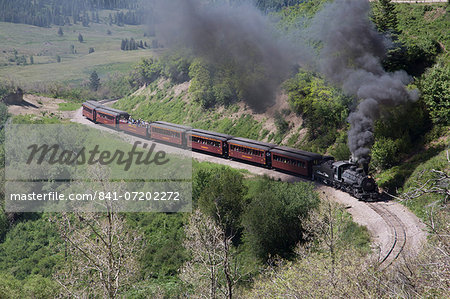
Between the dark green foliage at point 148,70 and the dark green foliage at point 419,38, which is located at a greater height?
the dark green foliage at point 419,38

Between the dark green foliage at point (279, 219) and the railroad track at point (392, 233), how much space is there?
454 cm

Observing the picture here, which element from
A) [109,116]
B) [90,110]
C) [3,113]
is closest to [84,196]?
[109,116]

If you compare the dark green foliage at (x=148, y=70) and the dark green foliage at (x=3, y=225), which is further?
the dark green foliage at (x=148, y=70)

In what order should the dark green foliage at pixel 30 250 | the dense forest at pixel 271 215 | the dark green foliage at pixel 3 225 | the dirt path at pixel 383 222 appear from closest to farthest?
the dense forest at pixel 271 215
the dirt path at pixel 383 222
the dark green foliage at pixel 30 250
the dark green foliage at pixel 3 225

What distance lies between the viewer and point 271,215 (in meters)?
32.1

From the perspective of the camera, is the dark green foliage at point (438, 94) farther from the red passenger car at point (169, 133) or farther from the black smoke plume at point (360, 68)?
the red passenger car at point (169, 133)

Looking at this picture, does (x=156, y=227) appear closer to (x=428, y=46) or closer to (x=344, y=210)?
(x=344, y=210)

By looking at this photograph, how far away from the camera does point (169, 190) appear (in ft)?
144

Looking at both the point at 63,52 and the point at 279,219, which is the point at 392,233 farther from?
the point at 63,52

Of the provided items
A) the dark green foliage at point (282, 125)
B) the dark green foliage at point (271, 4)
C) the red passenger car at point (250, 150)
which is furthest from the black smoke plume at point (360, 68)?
the dark green foliage at point (271, 4)

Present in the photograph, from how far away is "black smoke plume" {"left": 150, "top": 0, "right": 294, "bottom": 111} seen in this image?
55.4 meters

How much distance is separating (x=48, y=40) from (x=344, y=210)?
174 meters

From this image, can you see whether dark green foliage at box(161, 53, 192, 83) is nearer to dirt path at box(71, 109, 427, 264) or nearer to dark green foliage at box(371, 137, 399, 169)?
dirt path at box(71, 109, 427, 264)

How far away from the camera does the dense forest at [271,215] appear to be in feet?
58.6
